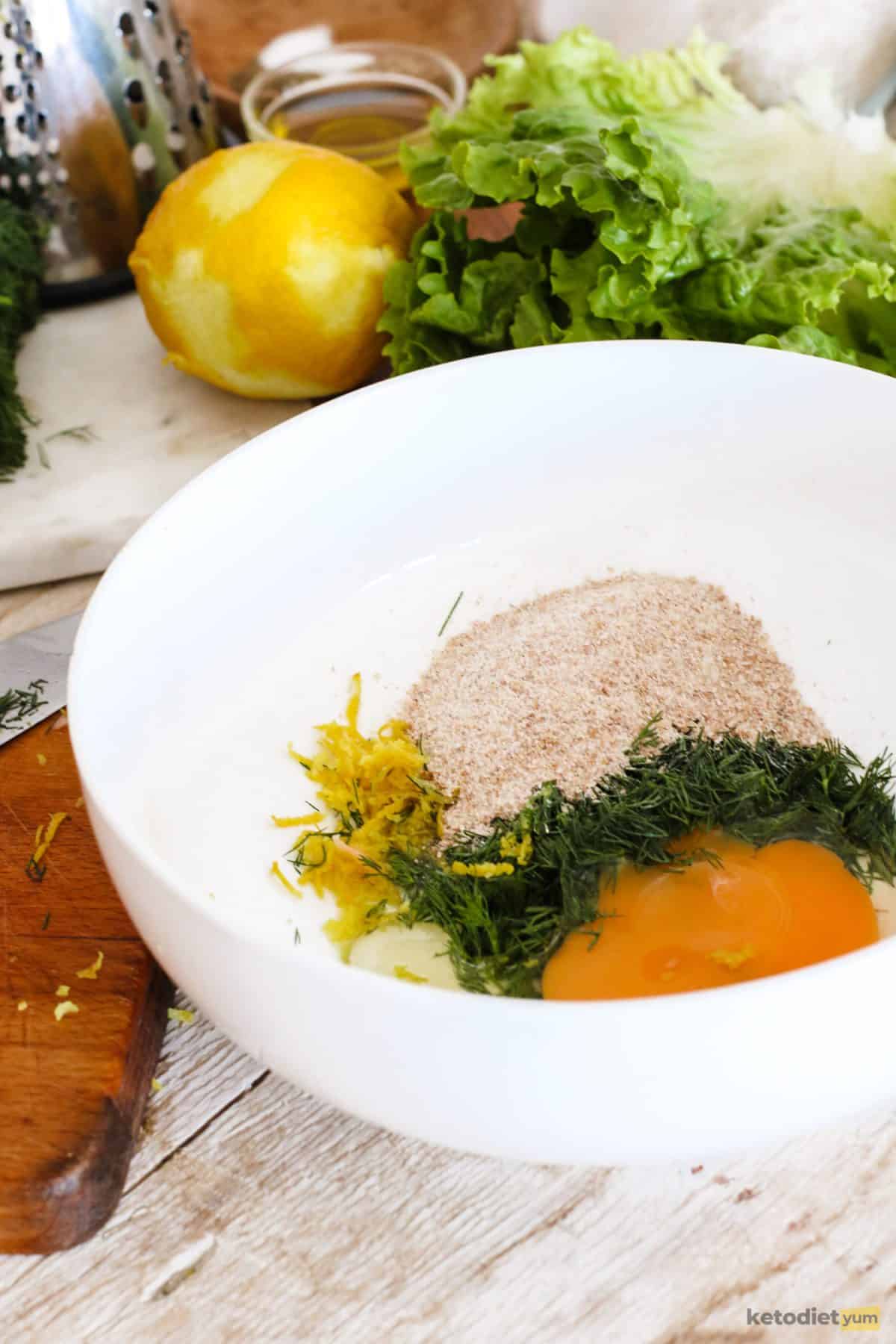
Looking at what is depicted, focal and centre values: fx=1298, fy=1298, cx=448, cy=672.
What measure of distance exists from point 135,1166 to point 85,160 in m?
1.09

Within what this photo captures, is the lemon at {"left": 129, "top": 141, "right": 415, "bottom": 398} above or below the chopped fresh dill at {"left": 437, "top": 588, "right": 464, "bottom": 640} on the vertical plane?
above

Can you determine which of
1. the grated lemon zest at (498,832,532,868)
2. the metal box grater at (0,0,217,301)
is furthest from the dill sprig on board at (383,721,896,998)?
the metal box grater at (0,0,217,301)

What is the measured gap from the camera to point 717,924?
0.67 metres

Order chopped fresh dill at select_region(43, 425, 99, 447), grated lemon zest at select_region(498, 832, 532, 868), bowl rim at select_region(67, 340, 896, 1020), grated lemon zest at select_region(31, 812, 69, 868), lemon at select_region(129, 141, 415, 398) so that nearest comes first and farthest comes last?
bowl rim at select_region(67, 340, 896, 1020) < grated lemon zest at select_region(498, 832, 532, 868) < grated lemon zest at select_region(31, 812, 69, 868) < lemon at select_region(129, 141, 415, 398) < chopped fresh dill at select_region(43, 425, 99, 447)

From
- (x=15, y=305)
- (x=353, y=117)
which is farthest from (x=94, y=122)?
(x=353, y=117)

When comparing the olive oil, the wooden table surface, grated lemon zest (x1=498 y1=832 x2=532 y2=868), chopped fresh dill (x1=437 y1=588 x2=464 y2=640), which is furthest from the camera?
the olive oil

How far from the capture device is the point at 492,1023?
Result: 0.52 m

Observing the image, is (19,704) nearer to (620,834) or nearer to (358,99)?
(620,834)

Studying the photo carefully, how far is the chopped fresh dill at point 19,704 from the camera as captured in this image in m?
0.94

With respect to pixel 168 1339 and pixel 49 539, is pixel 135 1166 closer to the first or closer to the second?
pixel 168 1339

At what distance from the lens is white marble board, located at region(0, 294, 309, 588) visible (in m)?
1.19

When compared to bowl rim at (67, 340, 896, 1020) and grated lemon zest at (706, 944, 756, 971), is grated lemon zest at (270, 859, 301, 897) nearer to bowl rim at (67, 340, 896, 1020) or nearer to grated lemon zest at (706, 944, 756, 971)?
bowl rim at (67, 340, 896, 1020)

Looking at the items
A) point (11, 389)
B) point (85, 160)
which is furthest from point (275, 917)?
point (85, 160)

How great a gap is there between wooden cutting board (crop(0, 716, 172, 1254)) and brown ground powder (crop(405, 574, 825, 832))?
222 millimetres
